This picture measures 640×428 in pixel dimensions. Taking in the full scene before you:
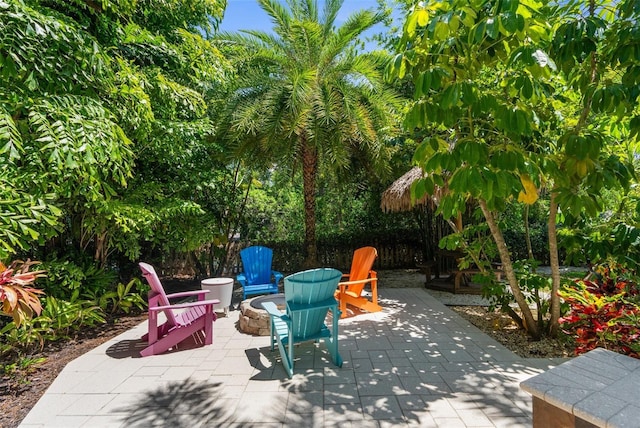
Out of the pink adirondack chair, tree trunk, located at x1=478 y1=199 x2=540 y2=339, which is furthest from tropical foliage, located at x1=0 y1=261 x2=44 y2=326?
tree trunk, located at x1=478 y1=199 x2=540 y2=339

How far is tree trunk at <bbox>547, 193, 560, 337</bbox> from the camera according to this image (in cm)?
346

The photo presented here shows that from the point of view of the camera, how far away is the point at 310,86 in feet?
20.1

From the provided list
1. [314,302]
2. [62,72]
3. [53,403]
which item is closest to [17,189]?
[62,72]

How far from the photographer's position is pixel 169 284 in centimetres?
804

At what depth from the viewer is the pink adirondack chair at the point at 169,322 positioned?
11.9 ft

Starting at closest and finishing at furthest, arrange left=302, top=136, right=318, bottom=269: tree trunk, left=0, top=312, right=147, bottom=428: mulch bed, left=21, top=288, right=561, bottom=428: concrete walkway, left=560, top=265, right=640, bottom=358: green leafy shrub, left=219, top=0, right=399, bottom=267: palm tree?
1. left=21, top=288, right=561, bottom=428: concrete walkway
2. left=0, top=312, right=147, bottom=428: mulch bed
3. left=560, top=265, right=640, bottom=358: green leafy shrub
4. left=219, top=0, right=399, bottom=267: palm tree
5. left=302, top=136, right=318, bottom=269: tree trunk

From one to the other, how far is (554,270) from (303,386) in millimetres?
3089

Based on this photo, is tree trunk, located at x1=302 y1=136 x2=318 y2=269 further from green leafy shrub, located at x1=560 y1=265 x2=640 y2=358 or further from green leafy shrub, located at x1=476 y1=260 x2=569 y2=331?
green leafy shrub, located at x1=560 y1=265 x2=640 y2=358

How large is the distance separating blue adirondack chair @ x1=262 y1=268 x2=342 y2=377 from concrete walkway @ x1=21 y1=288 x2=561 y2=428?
27 cm

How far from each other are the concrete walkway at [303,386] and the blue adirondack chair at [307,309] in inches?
10.7

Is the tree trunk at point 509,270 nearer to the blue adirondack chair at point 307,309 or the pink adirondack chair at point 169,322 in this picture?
the blue adirondack chair at point 307,309

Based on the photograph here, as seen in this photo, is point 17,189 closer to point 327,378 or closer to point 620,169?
point 327,378

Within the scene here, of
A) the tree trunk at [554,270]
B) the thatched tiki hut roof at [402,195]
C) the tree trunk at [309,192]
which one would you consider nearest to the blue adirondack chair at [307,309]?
the tree trunk at [554,270]

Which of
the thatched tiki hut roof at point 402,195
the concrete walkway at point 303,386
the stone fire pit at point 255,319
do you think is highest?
the thatched tiki hut roof at point 402,195
